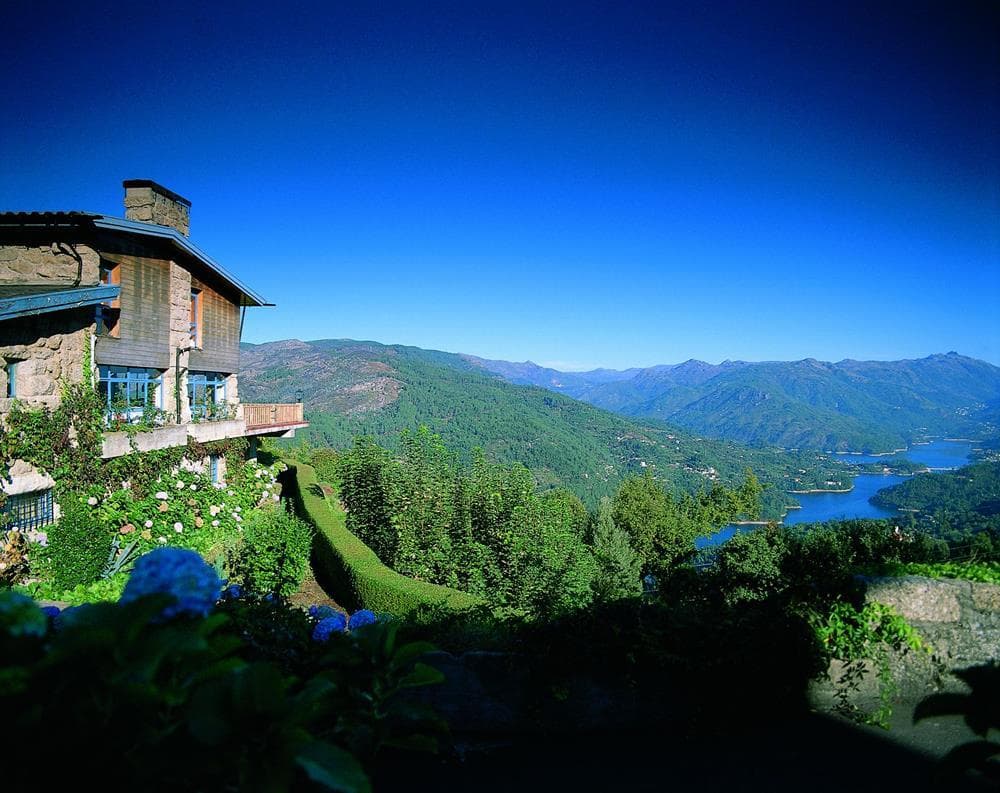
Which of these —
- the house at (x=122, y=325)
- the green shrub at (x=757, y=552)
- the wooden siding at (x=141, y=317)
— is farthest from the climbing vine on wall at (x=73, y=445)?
the green shrub at (x=757, y=552)

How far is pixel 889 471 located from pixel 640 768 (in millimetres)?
214171

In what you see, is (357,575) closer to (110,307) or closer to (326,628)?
(326,628)

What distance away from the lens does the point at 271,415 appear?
779 inches

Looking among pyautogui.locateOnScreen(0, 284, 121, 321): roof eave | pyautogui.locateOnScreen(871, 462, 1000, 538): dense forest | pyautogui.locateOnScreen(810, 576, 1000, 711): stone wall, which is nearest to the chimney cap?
pyautogui.locateOnScreen(0, 284, 121, 321): roof eave

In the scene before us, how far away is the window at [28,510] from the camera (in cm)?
997

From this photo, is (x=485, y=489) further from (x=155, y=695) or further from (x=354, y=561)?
(x=155, y=695)

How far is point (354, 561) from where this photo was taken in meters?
11.0

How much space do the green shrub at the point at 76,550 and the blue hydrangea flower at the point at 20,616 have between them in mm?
10534

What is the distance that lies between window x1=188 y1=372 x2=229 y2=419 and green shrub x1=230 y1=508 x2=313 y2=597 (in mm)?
6871

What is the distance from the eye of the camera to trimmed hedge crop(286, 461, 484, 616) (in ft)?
30.4

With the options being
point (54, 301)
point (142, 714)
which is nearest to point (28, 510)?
point (54, 301)

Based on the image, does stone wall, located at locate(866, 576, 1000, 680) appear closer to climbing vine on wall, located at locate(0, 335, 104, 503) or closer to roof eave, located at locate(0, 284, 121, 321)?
roof eave, located at locate(0, 284, 121, 321)

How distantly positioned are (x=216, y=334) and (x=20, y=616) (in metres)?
18.7

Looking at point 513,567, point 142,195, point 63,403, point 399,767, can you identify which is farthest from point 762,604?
point 142,195
